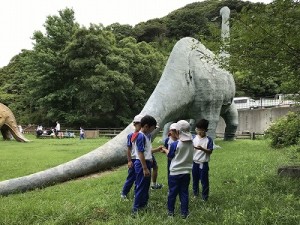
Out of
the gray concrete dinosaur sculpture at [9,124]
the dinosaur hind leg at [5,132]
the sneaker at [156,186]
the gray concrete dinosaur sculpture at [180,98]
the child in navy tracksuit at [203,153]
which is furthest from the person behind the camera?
the dinosaur hind leg at [5,132]

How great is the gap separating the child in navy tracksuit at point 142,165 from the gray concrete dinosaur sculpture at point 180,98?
2.27 m

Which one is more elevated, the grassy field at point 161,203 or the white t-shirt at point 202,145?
the white t-shirt at point 202,145

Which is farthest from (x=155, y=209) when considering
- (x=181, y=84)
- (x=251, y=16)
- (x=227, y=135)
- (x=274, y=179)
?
(x=227, y=135)

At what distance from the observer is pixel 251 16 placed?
4.32m

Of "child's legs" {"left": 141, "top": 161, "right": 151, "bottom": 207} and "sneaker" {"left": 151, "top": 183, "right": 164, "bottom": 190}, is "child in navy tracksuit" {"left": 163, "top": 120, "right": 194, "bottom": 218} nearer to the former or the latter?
"child's legs" {"left": 141, "top": 161, "right": 151, "bottom": 207}

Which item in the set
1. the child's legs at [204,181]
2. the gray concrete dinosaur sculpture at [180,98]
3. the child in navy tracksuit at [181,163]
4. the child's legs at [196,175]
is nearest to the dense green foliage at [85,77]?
the gray concrete dinosaur sculpture at [180,98]

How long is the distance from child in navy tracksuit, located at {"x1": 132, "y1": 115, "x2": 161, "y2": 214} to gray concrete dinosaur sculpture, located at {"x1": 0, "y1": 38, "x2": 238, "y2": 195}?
227 centimetres

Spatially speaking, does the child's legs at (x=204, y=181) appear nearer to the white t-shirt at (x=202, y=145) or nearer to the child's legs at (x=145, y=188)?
the white t-shirt at (x=202, y=145)

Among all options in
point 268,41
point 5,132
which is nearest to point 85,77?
point 5,132

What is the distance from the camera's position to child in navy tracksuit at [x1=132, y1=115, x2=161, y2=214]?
171 inches

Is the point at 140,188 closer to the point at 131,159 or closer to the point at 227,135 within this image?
the point at 131,159

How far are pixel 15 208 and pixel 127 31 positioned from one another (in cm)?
3445

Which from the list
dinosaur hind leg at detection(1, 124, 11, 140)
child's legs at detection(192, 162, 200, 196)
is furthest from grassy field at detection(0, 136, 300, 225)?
dinosaur hind leg at detection(1, 124, 11, 140)

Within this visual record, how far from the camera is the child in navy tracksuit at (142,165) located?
4352 millimetres
